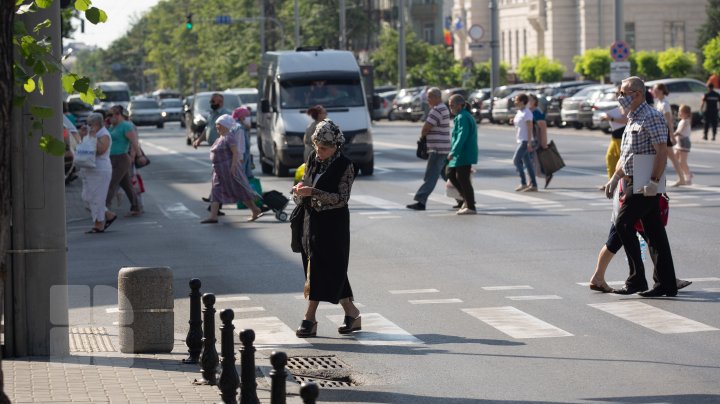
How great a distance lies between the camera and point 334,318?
11.5m

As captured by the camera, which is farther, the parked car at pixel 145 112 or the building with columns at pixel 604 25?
the building with columns at pixel 604 25

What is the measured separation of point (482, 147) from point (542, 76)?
3716cm

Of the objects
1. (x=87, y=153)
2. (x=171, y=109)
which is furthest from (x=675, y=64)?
(x=87, y=153)

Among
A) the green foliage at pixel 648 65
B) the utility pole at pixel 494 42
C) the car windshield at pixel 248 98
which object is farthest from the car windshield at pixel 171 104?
the green foliage at pixel 648 65

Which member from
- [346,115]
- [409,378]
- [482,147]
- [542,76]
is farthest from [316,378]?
[542,76]

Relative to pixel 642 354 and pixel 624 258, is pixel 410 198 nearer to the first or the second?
pixel 624 258

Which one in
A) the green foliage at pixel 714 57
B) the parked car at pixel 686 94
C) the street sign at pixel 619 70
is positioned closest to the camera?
the street sign at pixel 619 70

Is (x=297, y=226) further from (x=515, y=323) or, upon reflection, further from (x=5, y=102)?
(x=5, y=102)

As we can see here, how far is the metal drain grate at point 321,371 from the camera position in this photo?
894 cm

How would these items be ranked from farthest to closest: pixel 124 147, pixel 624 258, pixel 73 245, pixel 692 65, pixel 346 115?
pixel 692 65 < pixel 346 115 < pixel 124 147 < pixel 73 245 < pixel 624 258

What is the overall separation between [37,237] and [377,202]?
45.1 feet

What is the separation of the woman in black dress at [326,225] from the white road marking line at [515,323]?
3.76 feet

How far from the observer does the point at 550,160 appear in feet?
80.2

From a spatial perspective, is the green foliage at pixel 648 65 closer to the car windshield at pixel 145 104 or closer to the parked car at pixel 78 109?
the car windshield at pixel 145 104
